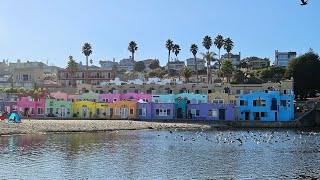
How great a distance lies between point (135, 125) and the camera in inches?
3054

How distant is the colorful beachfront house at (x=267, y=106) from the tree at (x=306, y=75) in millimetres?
19182

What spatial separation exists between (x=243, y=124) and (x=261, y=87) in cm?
1438

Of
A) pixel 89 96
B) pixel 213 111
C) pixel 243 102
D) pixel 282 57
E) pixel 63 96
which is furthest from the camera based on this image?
pixel 282 57

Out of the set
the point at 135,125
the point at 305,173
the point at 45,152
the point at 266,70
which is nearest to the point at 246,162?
the point at 305,173

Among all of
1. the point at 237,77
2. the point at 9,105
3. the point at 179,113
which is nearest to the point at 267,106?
the point at 179,113

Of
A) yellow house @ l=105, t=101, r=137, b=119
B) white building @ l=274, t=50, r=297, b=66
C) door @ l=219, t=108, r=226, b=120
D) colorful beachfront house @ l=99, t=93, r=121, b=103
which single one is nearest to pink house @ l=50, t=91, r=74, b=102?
colorful beachfront house @ l=99, t=93, r=121, b=103

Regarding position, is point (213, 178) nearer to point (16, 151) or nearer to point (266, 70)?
point (16, 151)

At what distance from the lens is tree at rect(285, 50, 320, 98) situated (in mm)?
105500

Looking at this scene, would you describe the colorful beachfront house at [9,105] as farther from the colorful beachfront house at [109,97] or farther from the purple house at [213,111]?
the purple house at [213,111]

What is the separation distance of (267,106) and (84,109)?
113ft

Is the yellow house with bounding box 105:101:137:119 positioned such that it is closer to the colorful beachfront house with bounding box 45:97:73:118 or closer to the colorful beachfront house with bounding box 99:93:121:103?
the colorful beachfront house with bounding box 99:93:121:103

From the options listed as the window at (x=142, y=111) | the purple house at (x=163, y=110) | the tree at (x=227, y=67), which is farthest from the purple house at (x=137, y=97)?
the tree at (x=227, y=67)

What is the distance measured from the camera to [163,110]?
9038 cm

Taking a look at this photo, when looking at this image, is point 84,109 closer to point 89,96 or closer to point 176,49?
point 89,96
